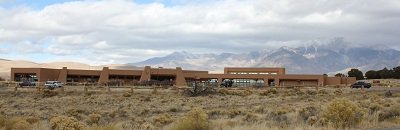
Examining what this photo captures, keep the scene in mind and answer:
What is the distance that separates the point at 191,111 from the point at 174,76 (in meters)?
91.3

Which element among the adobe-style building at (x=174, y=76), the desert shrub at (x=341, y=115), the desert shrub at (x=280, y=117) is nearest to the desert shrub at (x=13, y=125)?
the desert shrub at (x=280, y=117)

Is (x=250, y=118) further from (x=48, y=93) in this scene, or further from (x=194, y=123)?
(x=48, y=93)

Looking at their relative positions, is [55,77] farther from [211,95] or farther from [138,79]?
[211,95]

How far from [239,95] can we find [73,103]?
761 inches

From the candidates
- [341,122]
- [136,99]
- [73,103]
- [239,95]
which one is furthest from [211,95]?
[341,122]

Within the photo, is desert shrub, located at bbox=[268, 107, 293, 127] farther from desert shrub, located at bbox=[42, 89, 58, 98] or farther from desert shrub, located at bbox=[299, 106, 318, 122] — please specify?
desert shrub, located at bbox=[42, 89, 58, 98]

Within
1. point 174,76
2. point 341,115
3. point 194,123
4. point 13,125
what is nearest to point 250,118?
point 341,115

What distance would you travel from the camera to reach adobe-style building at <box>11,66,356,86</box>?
10382 cm

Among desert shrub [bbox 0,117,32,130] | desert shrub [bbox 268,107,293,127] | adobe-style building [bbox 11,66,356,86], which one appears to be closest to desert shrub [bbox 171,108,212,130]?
desert shrub [bbox 268,107,293,127]

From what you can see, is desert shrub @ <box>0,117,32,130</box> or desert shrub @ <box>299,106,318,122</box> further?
desert shrub @ <box>299,106,318,122</box>

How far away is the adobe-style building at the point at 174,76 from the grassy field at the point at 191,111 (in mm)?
41054

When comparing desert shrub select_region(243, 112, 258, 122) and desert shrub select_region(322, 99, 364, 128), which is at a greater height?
desert shrub select_region(322, 99, 364, 128)

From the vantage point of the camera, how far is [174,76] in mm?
112438

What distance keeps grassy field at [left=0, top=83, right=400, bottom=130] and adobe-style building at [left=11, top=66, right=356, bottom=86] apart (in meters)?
41.1
